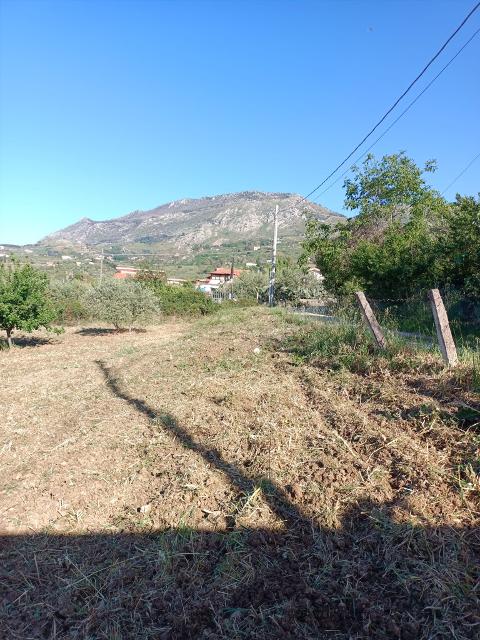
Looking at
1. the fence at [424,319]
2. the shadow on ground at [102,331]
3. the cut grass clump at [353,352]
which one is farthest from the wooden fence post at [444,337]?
the shadow on ground at [102,331]

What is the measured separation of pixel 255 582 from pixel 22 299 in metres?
11.2

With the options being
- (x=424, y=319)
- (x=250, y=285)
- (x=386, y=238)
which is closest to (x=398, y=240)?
(x=386, y=238)

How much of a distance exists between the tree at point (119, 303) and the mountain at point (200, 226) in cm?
9322

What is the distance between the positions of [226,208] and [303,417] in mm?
170883

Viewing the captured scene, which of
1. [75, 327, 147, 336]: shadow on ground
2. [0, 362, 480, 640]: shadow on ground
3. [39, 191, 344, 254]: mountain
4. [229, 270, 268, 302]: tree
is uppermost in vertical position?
[39, 191, 344, 254]: mountain

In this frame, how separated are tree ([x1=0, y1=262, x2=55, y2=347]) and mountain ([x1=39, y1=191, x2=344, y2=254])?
319 ft

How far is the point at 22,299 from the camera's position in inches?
452

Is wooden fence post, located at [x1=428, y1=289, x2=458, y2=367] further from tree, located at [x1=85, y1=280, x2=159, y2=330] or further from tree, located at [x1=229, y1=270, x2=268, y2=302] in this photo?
tree, located at [x1=229, y1=270, x2=268, y2=302]

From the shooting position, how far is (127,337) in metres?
14.5

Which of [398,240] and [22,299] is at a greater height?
[398,240]

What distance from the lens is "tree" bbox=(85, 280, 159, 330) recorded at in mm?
15398

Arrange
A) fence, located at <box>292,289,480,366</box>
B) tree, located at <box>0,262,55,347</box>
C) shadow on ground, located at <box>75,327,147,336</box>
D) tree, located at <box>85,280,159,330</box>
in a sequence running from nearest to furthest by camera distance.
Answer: fence, located at <box>292,289,480,366</box> → tree, located at <box>0,262,55,347</box> → tree, located at <box>85,280,159,330</box> → shadow on ground, located at <box>75,327,147,336</box>

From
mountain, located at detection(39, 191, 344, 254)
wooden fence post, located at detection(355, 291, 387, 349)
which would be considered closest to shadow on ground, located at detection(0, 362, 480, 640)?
wooden fence post, located at detection(355, 291, 387, 349)

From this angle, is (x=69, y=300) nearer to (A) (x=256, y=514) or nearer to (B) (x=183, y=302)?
(B) (x=183, y=302)
